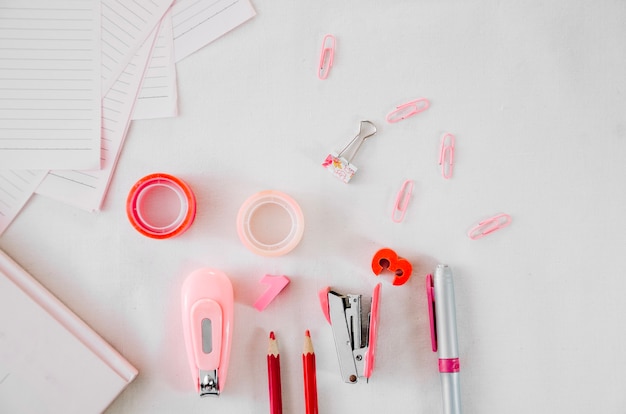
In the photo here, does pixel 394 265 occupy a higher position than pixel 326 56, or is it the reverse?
pixel 326 56

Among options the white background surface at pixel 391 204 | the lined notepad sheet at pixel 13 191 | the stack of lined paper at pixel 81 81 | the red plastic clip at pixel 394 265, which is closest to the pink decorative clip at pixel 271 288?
the white background surface at pixel 391 204

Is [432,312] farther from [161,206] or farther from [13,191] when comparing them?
[13,191]

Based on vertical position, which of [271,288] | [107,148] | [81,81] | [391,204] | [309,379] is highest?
[81,81]

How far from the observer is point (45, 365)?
36.0 inches

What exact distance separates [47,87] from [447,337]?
0.71 meters

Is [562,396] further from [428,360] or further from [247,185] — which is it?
[247,185]

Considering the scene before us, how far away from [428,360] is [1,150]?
0.73 metres

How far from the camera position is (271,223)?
37.5 inches

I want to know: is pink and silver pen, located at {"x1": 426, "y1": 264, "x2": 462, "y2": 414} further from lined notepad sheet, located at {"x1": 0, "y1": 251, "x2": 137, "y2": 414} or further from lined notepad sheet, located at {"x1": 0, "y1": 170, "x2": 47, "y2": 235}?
lined notepad sheet, located at {"x1": 0, "y1": 170, "x2": 47, "y2": 235}

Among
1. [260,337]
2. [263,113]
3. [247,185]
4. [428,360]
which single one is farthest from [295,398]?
[263,113]

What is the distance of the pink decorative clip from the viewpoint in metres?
0.93

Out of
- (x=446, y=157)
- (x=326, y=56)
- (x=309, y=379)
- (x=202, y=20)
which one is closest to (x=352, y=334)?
(x=309, y=379)

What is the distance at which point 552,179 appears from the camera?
97 cm

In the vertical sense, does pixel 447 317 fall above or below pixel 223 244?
below
